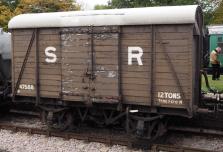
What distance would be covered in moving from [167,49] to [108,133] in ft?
9.99

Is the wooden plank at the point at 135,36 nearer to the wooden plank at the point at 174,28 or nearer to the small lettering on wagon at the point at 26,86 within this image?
the wooden plank at the point at 174,28

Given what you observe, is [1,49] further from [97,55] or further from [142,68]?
[142,68]

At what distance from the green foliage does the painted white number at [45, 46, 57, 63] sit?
24.7 metres

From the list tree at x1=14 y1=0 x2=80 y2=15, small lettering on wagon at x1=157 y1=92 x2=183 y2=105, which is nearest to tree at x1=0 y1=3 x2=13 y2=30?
tree at x1=14 y1=0 x2=80 y2=15

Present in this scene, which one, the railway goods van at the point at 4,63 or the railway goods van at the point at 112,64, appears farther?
the railway goods van at the point at 4,63

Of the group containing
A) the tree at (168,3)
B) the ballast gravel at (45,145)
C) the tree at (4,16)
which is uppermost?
the tree at (168,3)

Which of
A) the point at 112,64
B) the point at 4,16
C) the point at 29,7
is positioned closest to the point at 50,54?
the point at 112,64

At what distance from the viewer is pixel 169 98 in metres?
9.23

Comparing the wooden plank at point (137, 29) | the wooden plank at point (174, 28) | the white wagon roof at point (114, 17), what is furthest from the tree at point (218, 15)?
the wooden plank at point (174, 28)

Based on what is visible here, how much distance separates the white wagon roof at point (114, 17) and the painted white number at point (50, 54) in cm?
63

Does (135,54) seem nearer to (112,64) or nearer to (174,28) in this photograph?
(112,64)

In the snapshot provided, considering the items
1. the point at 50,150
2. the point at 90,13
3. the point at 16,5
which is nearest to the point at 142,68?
the point at 90,13

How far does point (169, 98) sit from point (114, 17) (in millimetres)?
2355

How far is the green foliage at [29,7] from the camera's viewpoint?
117 feet
